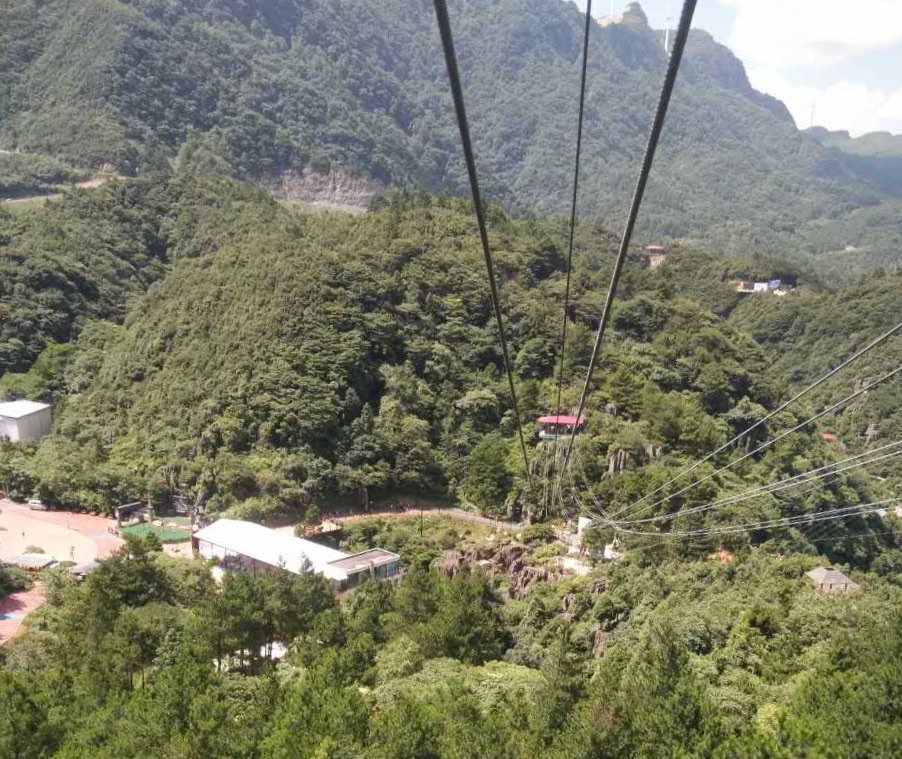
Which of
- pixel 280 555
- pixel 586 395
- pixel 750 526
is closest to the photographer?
→ pixel 280 555

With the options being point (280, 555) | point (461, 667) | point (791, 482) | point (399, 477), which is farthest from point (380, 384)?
point (791, 482)

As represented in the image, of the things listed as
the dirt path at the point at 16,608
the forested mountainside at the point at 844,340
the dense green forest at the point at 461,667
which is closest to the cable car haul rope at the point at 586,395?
the dense green forest at the point at 461,667

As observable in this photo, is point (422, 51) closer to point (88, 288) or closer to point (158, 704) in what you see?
point (88, 288)

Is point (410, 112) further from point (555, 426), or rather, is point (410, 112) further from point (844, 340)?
point (555, 426)

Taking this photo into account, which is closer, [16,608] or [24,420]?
[16,608]

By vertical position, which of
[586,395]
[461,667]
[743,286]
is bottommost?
[461,667]

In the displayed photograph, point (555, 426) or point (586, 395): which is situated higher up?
point (586, 395)

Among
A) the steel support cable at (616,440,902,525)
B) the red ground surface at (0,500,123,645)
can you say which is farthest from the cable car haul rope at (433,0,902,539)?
the red ground surface at (0,500,123,645)

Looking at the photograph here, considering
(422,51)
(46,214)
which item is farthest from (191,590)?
(422,51)
